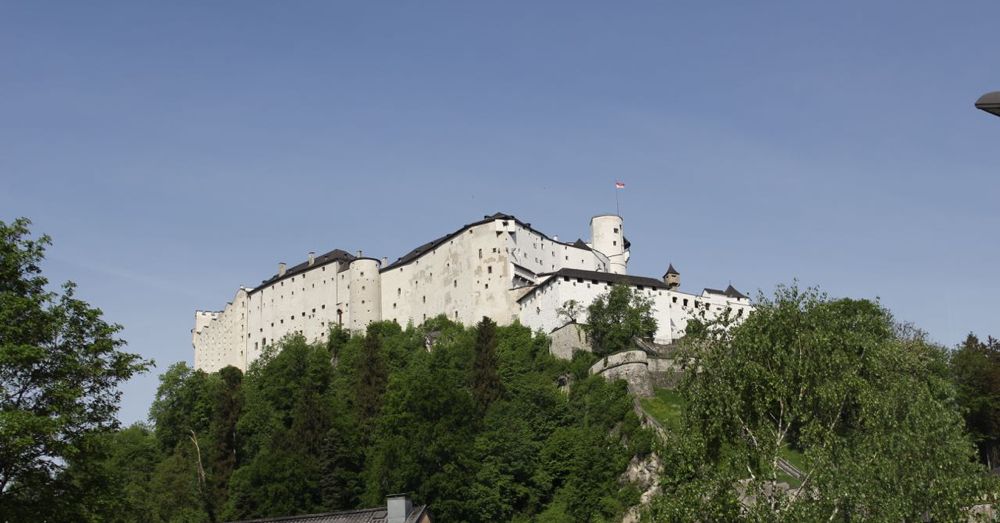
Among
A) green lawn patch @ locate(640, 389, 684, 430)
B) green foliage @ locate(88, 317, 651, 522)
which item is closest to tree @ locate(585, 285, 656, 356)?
green foliage @ locate(88, 317, 651, 522)

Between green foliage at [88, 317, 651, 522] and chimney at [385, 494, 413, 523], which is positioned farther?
green foliage at [88, 317, 651, 522]

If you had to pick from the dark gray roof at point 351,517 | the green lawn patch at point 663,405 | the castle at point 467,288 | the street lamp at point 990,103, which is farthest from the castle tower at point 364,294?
the street lamp at point 990,103

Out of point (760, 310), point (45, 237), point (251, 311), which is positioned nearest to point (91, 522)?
point (45, 237)

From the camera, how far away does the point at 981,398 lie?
6700 cm

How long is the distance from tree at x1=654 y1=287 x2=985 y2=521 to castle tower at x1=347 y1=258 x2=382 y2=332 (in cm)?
6995

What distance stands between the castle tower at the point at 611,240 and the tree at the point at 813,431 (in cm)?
6754

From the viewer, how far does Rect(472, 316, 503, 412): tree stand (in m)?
74.2

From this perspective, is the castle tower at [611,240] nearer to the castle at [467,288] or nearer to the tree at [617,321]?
the castle at [467,288]

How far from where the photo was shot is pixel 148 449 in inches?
3593

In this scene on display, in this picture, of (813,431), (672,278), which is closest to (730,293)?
(672,278)

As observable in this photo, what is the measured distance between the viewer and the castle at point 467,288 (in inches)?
3679

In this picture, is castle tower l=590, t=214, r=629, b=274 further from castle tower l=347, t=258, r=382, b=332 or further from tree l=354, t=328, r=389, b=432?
tree l=354, t=328, r=389, b=432

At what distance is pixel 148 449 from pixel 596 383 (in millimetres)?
37021

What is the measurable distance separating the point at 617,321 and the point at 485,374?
14.7 meters
